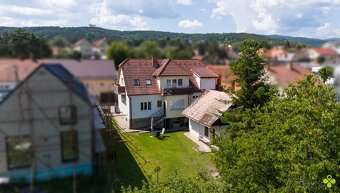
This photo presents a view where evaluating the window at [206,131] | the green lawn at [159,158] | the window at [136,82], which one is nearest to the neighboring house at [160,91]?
the window at [136,82]

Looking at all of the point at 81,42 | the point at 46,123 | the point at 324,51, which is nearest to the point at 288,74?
the point at 324,51

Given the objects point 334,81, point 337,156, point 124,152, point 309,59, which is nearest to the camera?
point 309,59

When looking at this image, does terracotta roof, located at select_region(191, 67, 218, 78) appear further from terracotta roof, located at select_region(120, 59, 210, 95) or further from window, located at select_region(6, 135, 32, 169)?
window, located at select_region(6, 135, 32, 169)

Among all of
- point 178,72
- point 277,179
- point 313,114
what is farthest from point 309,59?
point 178,72

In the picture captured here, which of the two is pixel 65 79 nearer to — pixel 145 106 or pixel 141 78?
pixel 145 106

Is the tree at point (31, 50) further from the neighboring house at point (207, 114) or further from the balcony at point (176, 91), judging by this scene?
the balcony at point (176, 91)

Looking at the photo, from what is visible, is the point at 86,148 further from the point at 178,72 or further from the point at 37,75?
the point at 178,72
